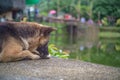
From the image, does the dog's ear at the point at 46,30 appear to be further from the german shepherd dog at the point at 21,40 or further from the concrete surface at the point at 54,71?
the concrete surface at the point at 54,71

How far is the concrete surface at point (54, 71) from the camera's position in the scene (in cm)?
624

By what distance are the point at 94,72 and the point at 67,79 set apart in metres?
0.76

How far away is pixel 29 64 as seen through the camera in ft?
23.5

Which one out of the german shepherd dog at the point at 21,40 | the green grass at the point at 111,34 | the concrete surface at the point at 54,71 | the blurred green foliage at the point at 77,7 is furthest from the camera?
the blurred green foliage at the point at 77,7

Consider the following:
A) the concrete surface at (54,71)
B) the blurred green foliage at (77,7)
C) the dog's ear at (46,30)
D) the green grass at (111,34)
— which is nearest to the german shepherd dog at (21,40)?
the dog's ear at (46,30)

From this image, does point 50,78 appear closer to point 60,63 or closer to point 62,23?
point 60,63

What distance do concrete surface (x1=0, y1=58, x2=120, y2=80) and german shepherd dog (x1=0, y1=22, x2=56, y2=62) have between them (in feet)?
0.46

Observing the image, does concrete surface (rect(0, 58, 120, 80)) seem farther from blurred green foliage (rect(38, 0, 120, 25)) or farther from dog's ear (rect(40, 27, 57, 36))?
blurred green foliage (rect(38, 0, 120, 25))

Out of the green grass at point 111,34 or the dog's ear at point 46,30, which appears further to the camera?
the green grass at point 111,34

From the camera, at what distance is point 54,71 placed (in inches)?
262

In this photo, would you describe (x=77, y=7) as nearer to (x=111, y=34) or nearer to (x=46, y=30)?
(x=111, y=34)

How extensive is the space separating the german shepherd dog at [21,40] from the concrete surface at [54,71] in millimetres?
141

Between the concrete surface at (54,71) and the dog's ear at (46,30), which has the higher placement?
the dog's ear at (46,30)

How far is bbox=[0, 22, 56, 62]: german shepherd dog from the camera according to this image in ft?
23.9
